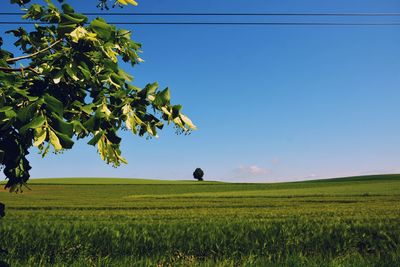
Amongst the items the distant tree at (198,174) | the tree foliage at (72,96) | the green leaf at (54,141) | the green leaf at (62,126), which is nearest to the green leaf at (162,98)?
the tree foliage at (72,96)

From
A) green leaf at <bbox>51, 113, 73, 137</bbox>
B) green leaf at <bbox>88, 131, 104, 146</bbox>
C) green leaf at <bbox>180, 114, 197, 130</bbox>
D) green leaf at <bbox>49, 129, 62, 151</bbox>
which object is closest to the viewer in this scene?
green leaf at <bbox>49, 129, 62, 151</bbox>

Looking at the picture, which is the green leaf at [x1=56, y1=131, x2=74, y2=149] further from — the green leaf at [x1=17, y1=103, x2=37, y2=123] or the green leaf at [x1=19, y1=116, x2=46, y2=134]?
the green leaf at [x1=17, y1=103, x2=37, y2=123]

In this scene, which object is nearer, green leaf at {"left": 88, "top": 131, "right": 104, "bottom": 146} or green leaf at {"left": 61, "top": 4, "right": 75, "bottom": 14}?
green leaf at {"left": 88, "top": 131, "right": 104, "bottom": 146}

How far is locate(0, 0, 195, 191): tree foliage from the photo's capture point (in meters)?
2.75

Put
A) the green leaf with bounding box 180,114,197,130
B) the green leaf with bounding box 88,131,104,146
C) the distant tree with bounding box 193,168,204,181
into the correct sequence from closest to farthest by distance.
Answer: the green leaf with bounding box 88,131,104,146
the green leaf with bounding box 180,114,197,130
the distant tree with bounding box 193,168,204,181

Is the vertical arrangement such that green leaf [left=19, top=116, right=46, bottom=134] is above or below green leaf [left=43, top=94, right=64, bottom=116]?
below

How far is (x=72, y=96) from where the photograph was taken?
3.40 m

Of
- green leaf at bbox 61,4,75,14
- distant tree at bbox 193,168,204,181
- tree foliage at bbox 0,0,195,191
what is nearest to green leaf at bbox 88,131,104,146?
tree foliage at bbox 0,0,195,191

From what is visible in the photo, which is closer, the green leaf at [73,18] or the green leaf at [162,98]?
the green leaf at [73,18]

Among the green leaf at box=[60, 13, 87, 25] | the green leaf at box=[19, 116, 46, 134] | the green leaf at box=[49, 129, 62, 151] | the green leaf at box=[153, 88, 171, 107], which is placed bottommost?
the green leaf at box=[49, 129, 62, 151]

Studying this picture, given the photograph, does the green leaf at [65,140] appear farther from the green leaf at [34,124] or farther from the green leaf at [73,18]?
the green leaf at [73,18]

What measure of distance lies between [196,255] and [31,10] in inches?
318

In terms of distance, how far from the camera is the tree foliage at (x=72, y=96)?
275 cm

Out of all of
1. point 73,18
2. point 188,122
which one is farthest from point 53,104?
point 188,122
